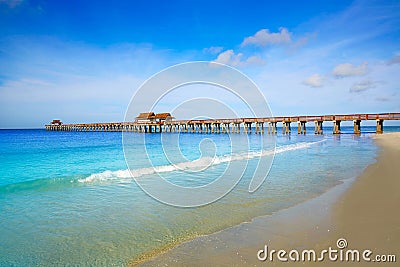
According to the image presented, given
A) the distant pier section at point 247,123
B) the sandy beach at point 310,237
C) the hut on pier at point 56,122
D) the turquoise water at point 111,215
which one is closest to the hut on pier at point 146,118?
the distant pier section at point 247,123

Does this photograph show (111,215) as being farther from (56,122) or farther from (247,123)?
(56,122)

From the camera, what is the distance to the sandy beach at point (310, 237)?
3.30 m

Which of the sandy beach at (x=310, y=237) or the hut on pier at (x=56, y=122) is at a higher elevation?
the hut on pier at (x=56, y=122)

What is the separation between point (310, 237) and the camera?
3.93 metres

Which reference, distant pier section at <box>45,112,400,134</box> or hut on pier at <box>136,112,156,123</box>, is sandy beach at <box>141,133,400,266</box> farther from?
hut on pier at <box>136,112,156,123</box>

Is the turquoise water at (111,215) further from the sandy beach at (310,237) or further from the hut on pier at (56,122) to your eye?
the hut on pier at (56,122)

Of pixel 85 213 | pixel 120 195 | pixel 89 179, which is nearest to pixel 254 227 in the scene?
pixel 85 213

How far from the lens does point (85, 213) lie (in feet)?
19.2

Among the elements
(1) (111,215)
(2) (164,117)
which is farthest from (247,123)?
(1) (111,215)

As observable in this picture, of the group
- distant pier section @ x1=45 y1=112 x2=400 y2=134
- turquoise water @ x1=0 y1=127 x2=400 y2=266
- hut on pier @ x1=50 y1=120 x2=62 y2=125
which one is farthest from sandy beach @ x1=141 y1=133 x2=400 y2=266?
hut on pier @ x1=50 y1=120 x2=62 y2=125

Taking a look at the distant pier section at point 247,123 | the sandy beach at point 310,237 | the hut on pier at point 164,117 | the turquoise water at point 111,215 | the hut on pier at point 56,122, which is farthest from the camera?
the hut on pier at point 56,122

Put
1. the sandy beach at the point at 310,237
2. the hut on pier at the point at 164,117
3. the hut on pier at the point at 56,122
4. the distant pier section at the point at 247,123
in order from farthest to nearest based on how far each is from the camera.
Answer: the hut on pier at the point at 56,122 < the hut on pier at the point at 164,117 < the distant pier section at the point at 247,123 < the sandy beach at the point at 310,237

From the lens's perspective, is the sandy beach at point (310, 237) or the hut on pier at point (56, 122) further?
the hut on pier at point (56, 122)

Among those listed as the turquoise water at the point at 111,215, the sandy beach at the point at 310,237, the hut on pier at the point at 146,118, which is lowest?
the turquoise water at the point at 111,215
